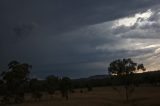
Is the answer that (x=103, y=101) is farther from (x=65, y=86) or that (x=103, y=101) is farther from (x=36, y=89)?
(x=36, y=89)

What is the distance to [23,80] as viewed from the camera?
89.7 metres

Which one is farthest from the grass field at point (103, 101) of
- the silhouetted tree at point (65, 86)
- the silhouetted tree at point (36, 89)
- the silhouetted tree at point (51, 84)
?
the silhouetted tree at point (51, 84)

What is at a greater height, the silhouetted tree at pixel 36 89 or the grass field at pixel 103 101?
the silhouetted tree at pixel 36 89

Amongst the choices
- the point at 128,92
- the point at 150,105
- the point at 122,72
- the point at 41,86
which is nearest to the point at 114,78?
the point at 122,72

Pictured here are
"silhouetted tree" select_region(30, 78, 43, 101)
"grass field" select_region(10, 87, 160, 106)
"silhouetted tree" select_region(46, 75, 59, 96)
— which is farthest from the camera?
"silhouetted tree" select_region(46, 75, 59, 96)

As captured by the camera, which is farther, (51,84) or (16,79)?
(51,84)

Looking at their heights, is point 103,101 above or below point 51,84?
below

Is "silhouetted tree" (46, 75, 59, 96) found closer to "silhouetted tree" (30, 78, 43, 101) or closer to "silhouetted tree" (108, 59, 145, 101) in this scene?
"silhouetted tree" (30, 78, 43, 101)

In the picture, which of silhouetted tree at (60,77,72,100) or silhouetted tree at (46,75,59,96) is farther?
silhouetted tree at (46,75,59,96)

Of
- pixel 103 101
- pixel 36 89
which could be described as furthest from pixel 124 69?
pixel 36 89

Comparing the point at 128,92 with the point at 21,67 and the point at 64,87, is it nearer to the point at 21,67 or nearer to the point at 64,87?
the point at 64,87

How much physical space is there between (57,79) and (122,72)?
38.0 metres

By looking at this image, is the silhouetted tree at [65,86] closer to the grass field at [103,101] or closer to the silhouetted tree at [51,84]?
the grass field at [103,101]

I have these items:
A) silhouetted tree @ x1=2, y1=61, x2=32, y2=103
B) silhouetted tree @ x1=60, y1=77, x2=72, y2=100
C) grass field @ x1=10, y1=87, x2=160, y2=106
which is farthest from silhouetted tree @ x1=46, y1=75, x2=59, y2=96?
silhouetted tree @ x1=2, y1=61, x2=32, y2=103
